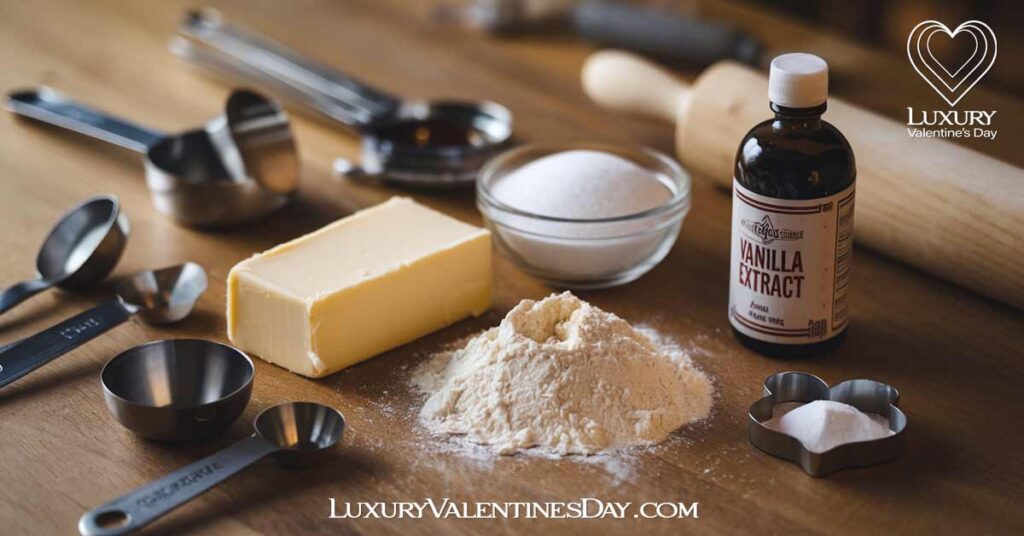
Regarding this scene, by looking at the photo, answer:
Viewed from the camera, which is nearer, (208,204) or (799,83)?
(799,83)

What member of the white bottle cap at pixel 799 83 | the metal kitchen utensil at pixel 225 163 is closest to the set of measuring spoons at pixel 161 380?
the metal kitchen utensil at pixel 225 163

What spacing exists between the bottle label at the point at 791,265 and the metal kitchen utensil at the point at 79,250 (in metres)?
0.75

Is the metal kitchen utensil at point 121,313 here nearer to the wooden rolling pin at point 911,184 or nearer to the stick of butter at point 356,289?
the stick of butter at point 356,289

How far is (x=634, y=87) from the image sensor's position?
5.96 ft

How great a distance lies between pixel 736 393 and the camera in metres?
1.27

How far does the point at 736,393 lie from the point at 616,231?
26 cm

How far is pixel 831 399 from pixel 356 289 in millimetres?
503

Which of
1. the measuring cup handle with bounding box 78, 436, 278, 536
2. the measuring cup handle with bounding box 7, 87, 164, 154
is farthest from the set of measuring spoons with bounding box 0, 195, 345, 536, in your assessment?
the measuring cup handle with bounding box 7, 87, 164, 154

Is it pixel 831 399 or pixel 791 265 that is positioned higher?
pixel 791 265

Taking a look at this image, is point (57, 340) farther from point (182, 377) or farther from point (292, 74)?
point (292, 74)

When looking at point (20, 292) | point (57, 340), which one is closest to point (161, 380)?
point (57, 340)

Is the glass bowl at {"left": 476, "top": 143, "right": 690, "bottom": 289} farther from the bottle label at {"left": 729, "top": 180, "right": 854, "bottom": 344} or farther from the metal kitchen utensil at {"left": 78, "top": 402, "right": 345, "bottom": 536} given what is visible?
the metal kitchen utensil at {"left": 78, "top": 402, "right": 345, "bottom": 536}

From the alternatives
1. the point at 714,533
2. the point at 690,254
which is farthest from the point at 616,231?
the point at 714,533

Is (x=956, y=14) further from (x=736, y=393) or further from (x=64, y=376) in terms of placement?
(x=64, y=376)
